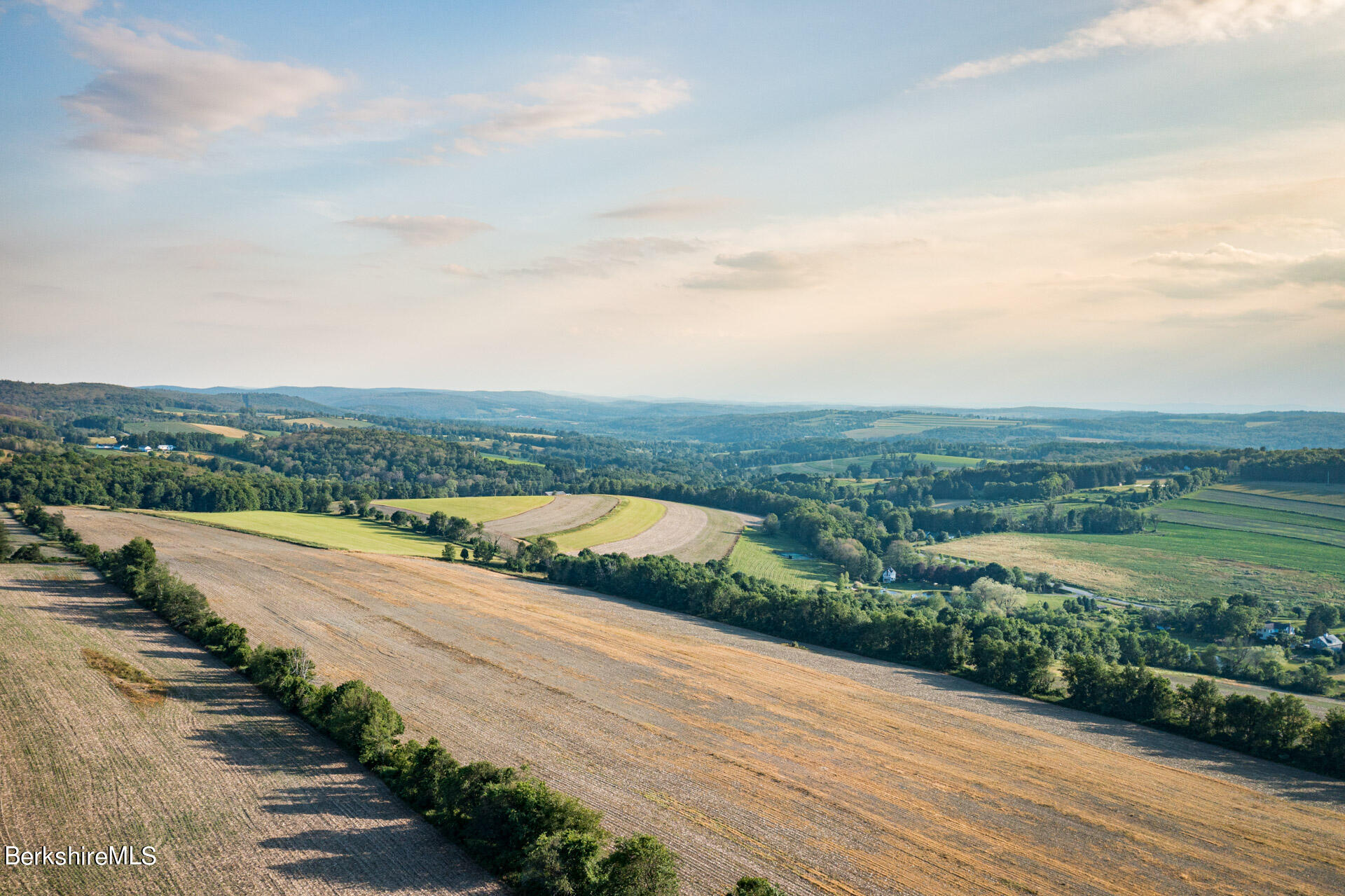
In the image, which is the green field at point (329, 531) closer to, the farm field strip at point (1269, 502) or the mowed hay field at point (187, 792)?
the mowed hay field at point (187, 792)

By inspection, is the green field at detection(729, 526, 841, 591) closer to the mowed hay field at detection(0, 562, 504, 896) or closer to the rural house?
the rural house

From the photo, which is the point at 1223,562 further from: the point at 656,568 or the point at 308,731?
the point at 308,731

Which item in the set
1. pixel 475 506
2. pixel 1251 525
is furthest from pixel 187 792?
pixel 1251 525

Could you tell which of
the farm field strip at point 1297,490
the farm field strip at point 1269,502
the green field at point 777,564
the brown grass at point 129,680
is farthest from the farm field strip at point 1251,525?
the brown grass at point 129,680

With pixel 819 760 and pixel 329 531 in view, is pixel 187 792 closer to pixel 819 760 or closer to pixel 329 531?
pixel 819 760

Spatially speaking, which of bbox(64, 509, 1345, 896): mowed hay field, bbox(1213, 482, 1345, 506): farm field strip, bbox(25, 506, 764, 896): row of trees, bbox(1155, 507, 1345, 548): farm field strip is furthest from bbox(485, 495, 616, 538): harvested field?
bbox(1213, 482, 1345, 506): farm field strip
